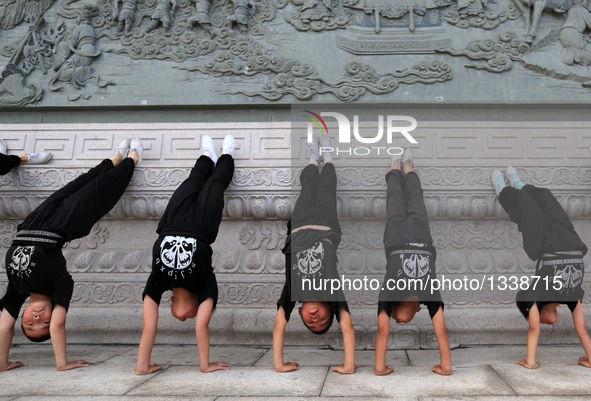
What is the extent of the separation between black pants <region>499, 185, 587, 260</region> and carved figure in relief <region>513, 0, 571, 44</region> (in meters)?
1.93

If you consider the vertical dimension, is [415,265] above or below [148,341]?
above

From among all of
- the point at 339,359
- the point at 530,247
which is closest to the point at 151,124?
the point at 339,359

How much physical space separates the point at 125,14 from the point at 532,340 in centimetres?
486

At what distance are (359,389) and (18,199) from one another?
371 cm

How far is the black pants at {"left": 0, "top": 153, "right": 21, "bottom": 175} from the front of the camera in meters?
4.31

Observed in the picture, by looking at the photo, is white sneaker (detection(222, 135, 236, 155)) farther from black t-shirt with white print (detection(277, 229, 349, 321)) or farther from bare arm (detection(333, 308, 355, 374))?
bare arm (detection(333, 308, 355, 374))

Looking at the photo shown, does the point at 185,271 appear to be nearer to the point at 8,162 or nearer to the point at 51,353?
the point at 51,353

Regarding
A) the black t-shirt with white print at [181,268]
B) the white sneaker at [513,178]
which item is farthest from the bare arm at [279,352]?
the white sneaker at [513,178]

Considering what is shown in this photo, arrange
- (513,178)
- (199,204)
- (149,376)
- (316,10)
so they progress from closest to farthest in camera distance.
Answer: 1. (149,376)
2. (199,204)
3. (513,178)
4. (316,10)

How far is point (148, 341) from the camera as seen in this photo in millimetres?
2994

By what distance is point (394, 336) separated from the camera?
3764 millimetres

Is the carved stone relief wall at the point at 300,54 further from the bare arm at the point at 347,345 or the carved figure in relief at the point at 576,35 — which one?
the bare arm at the point at 347,345

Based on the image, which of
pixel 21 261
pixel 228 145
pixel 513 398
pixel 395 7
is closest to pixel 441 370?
pixel 513 398

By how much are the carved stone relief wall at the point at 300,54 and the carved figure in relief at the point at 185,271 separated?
1673 mm
